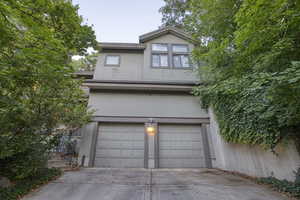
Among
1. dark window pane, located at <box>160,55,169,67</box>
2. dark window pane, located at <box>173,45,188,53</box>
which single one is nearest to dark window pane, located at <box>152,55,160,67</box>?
dark window pane, located at <box>160,55,169,67</box>

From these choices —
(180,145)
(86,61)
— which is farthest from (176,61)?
(86,61)

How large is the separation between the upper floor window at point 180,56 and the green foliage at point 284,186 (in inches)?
246

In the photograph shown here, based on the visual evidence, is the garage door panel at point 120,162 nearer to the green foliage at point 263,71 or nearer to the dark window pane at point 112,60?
the green foliage at point 263,71

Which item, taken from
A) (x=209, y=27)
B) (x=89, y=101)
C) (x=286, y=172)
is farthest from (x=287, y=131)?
(x=89, y=101)

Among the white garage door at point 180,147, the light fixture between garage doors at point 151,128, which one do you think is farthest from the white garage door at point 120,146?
the white garage door at point 180,147

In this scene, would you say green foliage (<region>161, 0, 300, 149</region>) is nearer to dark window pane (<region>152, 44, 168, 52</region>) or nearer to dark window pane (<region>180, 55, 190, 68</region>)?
dark window pane (<region>180, 55, 190, 68</region>)

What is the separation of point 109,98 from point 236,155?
6.16 m

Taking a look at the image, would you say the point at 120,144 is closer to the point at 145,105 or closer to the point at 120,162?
the point at 120,162

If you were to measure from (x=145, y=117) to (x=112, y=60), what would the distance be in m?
4.13

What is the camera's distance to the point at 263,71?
11.9ft

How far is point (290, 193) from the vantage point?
318 cm

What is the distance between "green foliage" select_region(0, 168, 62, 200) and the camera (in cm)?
310

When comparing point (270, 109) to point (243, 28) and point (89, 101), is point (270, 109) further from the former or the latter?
point (89, 101)

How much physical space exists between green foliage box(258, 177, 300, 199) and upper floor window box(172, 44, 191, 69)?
6.24 meters
